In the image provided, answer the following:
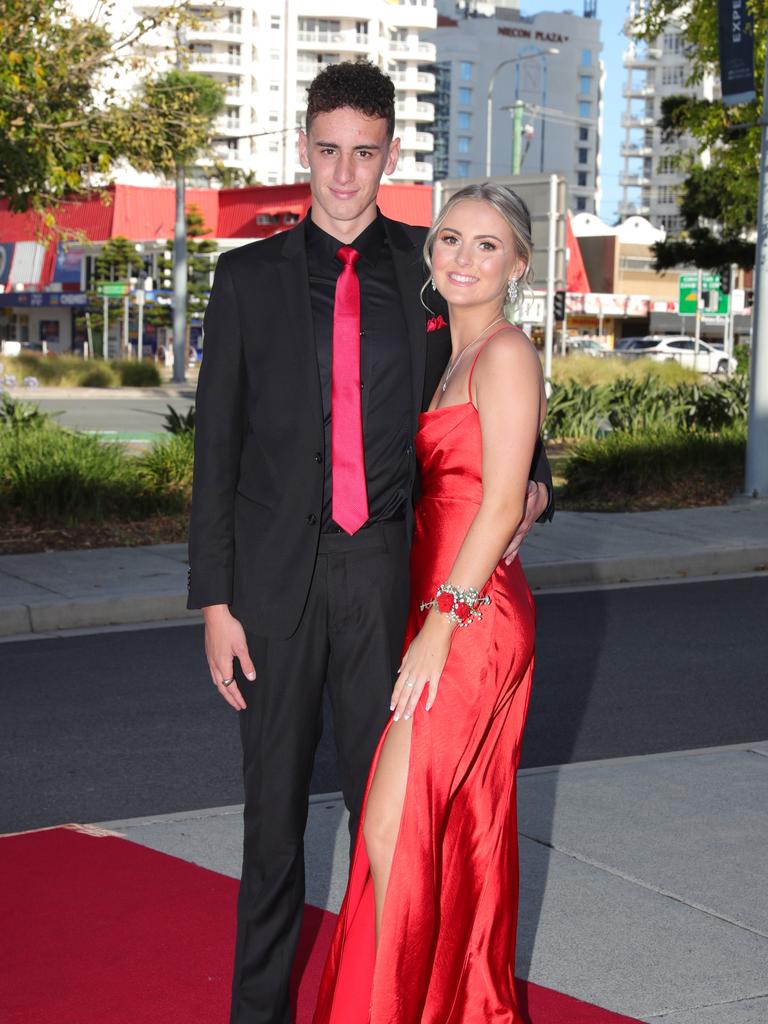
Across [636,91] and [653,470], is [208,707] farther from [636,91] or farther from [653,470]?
[636,91]

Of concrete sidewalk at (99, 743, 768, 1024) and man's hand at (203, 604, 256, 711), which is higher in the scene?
man's hand at (203, 604, 256, 711)

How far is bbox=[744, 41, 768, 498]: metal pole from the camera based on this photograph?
46.5 ft

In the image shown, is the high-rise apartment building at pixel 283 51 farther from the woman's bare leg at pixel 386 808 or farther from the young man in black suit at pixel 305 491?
the woman's bare leg at pixel 386 808

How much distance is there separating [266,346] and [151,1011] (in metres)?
1.73

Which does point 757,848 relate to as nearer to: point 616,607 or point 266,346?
point 266,346

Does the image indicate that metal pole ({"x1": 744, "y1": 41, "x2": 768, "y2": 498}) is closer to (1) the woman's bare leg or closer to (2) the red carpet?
(2) the red carpet

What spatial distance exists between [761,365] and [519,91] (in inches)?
5433

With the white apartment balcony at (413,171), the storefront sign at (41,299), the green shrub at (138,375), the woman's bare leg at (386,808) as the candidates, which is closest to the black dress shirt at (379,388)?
the woman's bare leg at (386,808)

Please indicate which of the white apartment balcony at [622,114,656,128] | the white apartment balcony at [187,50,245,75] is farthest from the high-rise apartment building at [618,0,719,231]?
the white apartment balcony at [187,50,245,75]

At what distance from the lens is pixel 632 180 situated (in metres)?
170

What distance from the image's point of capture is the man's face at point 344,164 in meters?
3.23

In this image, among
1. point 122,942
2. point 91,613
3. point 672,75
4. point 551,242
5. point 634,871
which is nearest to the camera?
point 122,942

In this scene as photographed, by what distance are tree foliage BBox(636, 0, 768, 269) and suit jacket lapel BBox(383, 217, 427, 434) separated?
13.2 meters

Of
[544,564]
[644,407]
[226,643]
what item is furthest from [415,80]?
[226,643]
